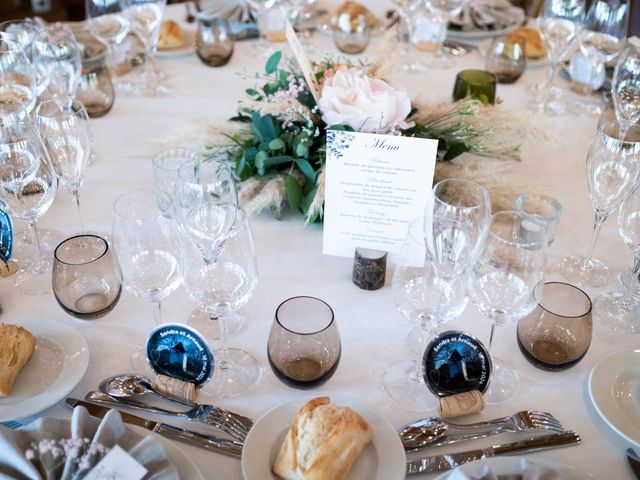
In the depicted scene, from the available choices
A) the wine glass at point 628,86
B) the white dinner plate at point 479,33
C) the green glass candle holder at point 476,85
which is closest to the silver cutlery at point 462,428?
the wine glass at point 628,86

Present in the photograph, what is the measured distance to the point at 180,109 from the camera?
177 centimetres

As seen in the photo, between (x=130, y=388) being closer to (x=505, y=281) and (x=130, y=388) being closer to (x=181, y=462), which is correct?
(x=181, y=462)

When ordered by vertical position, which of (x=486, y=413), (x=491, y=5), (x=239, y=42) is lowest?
(x=486, y=413)

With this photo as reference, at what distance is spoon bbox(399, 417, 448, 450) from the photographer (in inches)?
35.6

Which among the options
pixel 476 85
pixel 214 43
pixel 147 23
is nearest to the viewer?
pixel 476 85

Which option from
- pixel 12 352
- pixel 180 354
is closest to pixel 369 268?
pixel 180 354

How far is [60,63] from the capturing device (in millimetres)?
1574

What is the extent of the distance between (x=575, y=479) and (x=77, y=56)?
4.59 ft

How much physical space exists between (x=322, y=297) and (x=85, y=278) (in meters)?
0.40

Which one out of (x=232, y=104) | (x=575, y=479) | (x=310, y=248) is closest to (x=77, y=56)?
(x=232, y=104)

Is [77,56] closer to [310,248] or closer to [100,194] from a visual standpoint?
[100,194]

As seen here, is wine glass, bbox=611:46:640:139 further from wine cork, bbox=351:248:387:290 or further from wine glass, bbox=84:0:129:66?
wine glass, bbox=84:0:129:66

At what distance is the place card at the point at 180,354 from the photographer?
952mm

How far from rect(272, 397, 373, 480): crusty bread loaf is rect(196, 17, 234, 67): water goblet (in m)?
1.35
